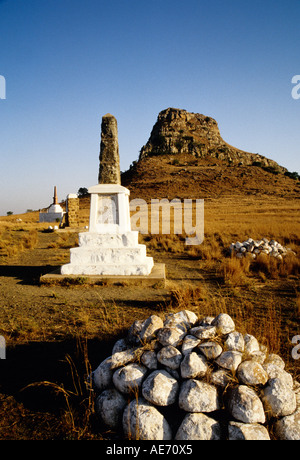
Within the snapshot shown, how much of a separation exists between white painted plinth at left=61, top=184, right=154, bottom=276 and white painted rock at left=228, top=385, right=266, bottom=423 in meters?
5.27

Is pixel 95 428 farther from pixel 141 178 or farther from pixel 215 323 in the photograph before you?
pixel 141 178

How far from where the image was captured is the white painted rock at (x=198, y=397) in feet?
6.84

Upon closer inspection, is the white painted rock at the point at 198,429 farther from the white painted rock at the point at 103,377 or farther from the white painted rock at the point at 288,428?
the white painted rock at the point at 103,377

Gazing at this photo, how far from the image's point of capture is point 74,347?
3.63 metres

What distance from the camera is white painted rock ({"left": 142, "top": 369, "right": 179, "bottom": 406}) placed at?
2168 millimetres

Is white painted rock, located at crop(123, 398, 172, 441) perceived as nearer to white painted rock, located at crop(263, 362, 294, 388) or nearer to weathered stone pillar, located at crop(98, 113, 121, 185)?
white painted rock, located at crop(263, 362, 294, 388)

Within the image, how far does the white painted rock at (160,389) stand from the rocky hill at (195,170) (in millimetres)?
46599

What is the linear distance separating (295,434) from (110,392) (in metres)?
1.37

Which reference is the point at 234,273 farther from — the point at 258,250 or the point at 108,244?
the point at 108,244

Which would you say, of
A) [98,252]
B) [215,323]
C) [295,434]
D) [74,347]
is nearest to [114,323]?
[74,347]

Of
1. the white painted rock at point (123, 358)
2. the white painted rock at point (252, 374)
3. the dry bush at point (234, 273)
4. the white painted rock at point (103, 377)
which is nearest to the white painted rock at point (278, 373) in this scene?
the white painted rock at point (252, 374)

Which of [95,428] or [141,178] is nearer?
[95,428]

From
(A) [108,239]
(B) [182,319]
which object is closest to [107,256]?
(A) [108,239]

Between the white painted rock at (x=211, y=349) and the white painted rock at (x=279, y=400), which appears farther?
the white painted rock at (x=211, y=349)
